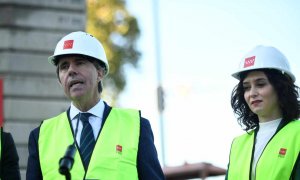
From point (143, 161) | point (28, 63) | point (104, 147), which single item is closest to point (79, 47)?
point (104, 147)

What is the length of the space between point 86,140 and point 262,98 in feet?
5.07

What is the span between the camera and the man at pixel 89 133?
563 cm

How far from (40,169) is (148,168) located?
842 mm

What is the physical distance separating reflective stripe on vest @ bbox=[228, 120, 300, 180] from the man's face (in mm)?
1326

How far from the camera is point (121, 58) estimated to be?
1188 inches

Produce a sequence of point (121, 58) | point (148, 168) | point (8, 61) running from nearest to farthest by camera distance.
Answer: point (148, 168) → point (8, 61) → point (121, 58)

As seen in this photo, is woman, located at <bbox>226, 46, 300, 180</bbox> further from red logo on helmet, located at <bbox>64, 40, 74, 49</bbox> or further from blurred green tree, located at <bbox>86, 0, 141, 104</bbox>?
blurred green tree, located at <bbox>86, 0, 141, 104</bbox>

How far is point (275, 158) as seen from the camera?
19.6ft

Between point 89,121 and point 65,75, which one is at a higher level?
point 65,75

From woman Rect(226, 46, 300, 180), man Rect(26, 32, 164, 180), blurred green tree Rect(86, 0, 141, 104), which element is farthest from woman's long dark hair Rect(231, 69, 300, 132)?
blurred green tree Rect(86, 0, 141, 104)

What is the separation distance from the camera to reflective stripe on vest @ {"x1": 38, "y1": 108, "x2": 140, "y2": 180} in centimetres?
557

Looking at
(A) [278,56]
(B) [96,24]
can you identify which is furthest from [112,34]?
(A) [278,56]

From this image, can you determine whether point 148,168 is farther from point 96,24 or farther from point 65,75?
point 96,24

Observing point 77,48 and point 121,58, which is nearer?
point 77,48
